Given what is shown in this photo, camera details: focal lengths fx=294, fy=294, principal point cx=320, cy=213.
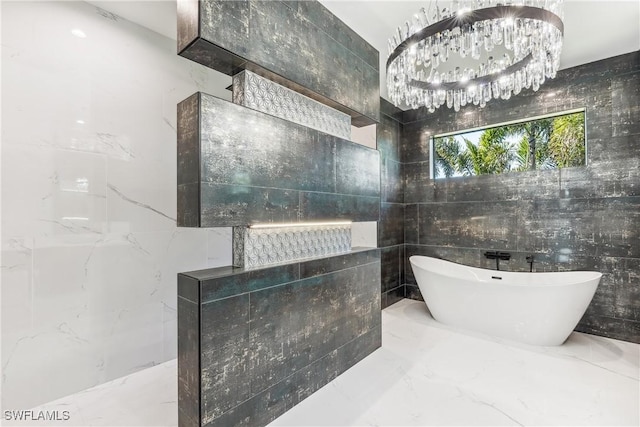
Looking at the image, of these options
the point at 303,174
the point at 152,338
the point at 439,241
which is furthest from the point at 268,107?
the point at 439,241

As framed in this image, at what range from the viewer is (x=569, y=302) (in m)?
2.70

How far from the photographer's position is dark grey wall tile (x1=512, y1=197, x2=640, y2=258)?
2.94 m

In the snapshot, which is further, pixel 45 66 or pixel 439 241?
pixel 439 241

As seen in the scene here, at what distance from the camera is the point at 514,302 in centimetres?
290

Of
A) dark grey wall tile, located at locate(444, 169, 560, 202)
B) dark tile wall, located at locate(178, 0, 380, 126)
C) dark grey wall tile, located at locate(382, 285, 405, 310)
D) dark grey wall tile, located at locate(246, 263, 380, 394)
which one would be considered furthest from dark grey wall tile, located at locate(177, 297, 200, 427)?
dark grey wall tile, located at locate(444, 169, 560, 202)

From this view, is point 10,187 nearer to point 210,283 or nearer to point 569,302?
point 210,283

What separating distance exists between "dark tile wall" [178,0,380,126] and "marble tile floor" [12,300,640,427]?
226 cm

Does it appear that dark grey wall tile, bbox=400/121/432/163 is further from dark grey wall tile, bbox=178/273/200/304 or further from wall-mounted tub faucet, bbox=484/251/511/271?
dark grey wall tile, bbox=178/273/200/304

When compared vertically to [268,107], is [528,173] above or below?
below

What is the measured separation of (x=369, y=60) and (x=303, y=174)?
1.46 m

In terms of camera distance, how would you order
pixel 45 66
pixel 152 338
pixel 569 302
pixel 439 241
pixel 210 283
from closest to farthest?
pixel 210 283, pixel 45 66, pixel 152 338, pixel 569 302, pixel 439 241

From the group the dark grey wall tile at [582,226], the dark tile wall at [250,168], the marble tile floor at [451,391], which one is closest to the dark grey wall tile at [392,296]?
the marble tile floor at [451,391]

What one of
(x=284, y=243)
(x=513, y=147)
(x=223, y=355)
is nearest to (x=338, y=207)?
(x=284, y=243)

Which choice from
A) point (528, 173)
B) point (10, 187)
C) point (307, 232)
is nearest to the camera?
point (10, 187)
